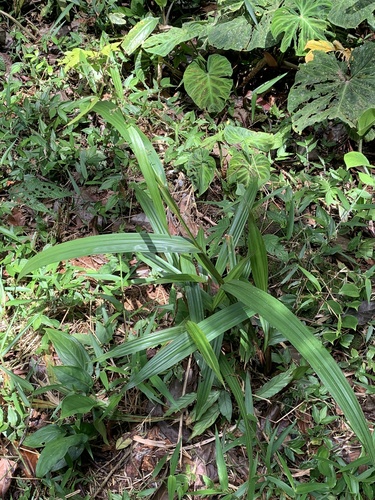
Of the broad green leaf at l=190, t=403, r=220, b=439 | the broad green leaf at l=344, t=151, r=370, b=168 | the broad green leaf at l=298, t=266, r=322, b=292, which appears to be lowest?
the broad green leaf at l=190, t=403, r=220, b=439

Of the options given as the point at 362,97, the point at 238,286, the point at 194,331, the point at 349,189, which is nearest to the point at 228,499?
the point at 194,331

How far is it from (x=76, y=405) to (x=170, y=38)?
5.54 ft

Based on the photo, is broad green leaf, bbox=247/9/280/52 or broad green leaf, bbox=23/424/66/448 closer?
broad green leaf, bbox=23/424/66/448

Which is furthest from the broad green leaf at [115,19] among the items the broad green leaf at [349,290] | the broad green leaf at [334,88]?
the broad green leaf at [349,290]

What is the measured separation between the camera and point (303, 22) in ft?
6.88

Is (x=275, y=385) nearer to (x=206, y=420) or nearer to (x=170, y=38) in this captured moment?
(x=206, y=420)

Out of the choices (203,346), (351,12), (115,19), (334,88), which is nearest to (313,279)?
(203,346)

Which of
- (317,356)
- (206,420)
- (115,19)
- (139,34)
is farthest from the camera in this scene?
(115,19)

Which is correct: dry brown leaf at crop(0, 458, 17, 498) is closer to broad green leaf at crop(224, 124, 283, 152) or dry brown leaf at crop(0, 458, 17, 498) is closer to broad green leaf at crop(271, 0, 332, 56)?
broad green leaf at crop(224, 124, 283, 152)

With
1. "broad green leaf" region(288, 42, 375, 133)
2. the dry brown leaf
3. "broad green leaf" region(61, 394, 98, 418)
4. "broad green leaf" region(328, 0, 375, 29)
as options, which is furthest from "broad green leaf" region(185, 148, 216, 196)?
the dry brown leaf

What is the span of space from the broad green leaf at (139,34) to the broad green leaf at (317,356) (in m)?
1.58

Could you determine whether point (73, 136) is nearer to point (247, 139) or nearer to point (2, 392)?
point (247, 139)

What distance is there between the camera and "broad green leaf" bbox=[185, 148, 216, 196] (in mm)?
1995

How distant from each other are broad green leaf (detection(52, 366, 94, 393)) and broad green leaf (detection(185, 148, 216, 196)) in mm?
847
